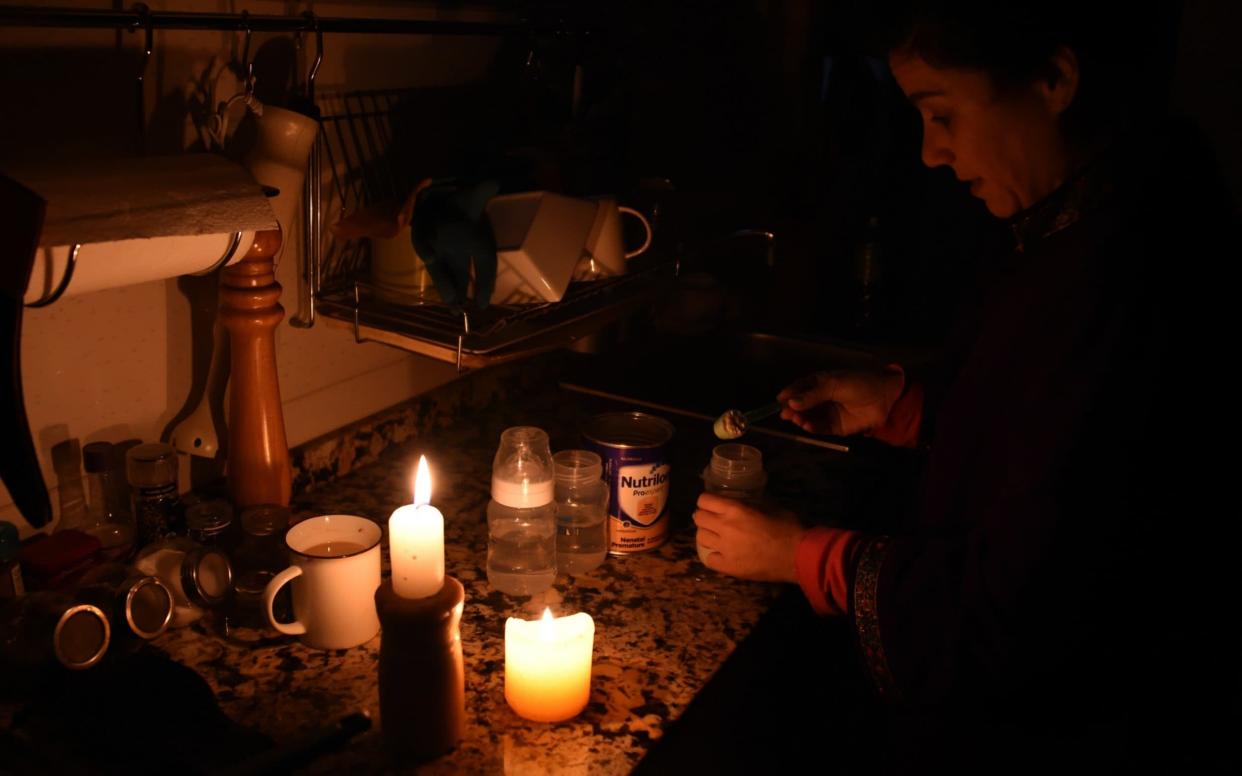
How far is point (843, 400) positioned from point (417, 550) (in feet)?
2.70

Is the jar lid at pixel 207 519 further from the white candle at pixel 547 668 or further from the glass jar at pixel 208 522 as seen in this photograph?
the white candle at pixel 547 668

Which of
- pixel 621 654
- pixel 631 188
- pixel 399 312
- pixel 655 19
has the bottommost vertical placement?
pixel 621 654

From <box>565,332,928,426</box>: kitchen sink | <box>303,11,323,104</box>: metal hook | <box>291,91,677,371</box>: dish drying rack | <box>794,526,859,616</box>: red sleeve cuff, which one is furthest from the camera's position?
<box>565,332,928,426</box>: kitchen sink

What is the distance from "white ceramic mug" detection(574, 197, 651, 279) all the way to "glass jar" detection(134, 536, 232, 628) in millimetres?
599

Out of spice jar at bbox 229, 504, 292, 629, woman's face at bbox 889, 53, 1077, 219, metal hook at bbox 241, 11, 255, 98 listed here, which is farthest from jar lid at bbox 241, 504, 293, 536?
woman's face at bbox 889, 53, 1077, 219

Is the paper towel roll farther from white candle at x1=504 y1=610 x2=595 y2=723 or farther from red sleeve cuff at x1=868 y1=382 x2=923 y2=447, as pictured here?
red sleeve cuff at x1=868 y1=382 x2=923 y2=447

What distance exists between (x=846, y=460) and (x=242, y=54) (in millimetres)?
1034

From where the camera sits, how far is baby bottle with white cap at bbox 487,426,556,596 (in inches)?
45.5

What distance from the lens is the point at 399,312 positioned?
4.38ft

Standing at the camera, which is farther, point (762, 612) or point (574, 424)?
point (574, 424)

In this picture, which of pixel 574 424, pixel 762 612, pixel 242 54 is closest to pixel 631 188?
pixel 574 424

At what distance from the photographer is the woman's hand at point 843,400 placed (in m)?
1.45

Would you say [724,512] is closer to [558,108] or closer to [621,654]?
[621,654]

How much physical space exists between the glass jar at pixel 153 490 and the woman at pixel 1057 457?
2.15 ft
